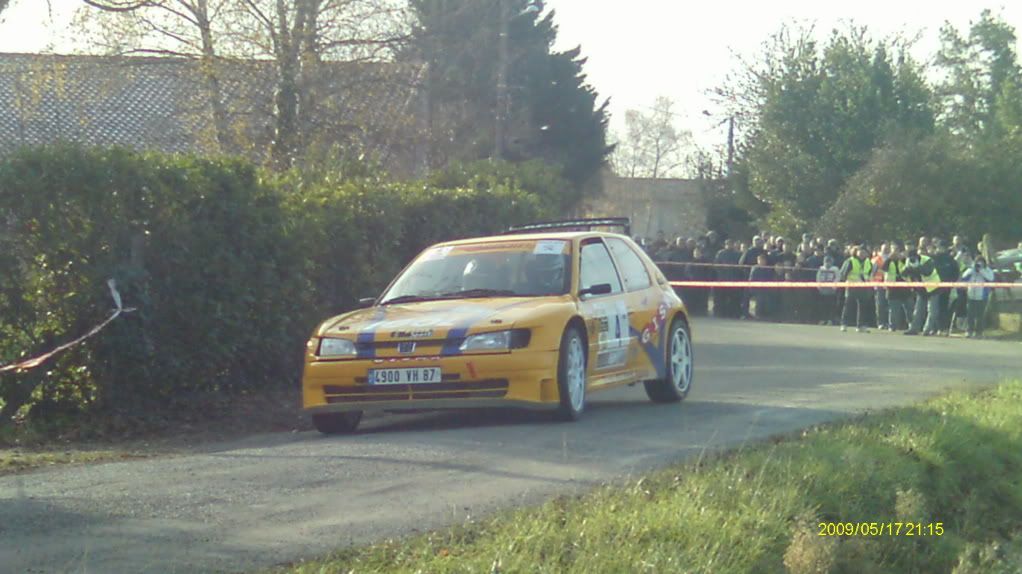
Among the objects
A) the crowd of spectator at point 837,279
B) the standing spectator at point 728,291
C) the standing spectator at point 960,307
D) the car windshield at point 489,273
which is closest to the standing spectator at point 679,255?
the crowd of spectator at point 837,279

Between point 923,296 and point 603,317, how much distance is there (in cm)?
1653

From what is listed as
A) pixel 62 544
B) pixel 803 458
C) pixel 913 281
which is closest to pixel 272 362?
pixel 803 458

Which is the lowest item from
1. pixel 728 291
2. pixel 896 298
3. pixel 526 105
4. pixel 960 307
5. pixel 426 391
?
pixel 728 291

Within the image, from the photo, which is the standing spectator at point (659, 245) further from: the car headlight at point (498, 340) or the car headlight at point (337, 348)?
the car headlight at point (498, 340)

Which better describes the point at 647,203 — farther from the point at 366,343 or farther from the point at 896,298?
the point at 366,343

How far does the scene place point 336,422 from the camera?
11.7 m

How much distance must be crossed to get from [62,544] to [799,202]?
44.4 meters

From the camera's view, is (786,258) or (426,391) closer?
(426,391)

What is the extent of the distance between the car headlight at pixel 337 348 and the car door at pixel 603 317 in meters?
1.86

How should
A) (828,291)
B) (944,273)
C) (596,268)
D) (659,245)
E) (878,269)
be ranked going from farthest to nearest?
(659,245) → (828,291) → (878,269) → (944,273) → (596,268)

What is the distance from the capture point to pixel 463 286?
12391 mm

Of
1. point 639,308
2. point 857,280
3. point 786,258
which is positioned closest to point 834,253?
point 786,258

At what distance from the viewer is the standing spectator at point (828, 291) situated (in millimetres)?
30234

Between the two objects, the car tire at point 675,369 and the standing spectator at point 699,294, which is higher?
the car tire at point 675,369
